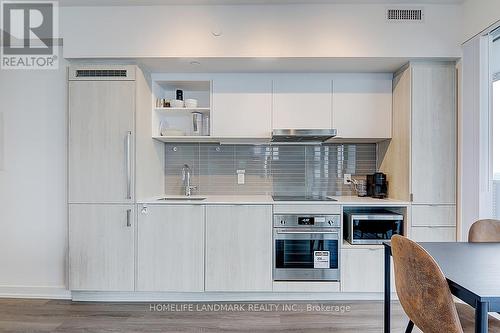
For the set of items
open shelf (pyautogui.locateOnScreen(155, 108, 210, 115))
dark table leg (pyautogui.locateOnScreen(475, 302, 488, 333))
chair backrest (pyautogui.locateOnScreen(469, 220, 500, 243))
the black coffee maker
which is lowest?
dark table leg (pyautogui.locateOnScreen(475, 302, 488, 333))

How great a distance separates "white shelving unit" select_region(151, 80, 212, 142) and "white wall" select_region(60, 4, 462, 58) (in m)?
0.50

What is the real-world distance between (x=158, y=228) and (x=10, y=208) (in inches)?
62.5

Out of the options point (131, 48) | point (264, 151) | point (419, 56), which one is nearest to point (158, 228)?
point (264, 151)

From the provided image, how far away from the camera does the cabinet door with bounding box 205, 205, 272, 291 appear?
2826mm

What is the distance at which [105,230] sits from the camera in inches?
111

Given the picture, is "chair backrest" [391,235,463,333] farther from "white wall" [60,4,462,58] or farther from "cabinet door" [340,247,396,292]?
"white wall" [60,4,462,58]

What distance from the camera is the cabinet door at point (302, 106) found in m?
3.13

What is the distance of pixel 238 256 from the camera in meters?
2.83

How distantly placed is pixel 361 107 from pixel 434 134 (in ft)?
2.30

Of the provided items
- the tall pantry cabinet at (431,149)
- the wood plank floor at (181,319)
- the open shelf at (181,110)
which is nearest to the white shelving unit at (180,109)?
the open shelf at (181,110)

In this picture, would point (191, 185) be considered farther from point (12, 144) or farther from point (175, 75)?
point (12, 144)

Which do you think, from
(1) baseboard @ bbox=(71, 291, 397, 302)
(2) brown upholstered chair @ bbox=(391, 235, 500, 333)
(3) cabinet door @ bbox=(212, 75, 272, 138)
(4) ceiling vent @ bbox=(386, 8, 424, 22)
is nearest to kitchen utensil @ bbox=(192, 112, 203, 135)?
(3) cabinet door @ bbox=(212, 75, 272, 138)

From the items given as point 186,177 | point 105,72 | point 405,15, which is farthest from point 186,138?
point 405,15

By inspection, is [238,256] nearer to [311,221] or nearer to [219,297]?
[219,297]
